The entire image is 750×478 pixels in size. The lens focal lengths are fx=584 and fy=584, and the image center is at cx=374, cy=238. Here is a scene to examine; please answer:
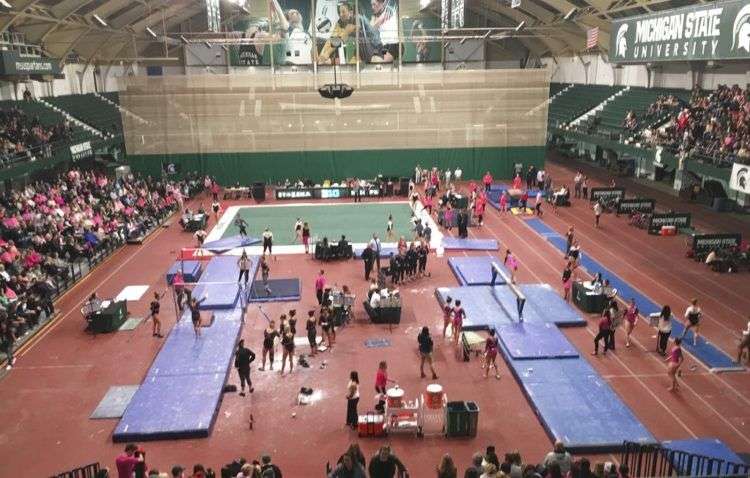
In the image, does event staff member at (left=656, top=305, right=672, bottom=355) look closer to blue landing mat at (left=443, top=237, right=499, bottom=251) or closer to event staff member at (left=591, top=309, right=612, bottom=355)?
event staff member at (left=591, top=309, right=612, bottom=355)

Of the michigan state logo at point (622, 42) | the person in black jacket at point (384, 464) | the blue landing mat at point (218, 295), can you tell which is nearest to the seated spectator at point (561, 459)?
the person in black jacket at point (384, 464)

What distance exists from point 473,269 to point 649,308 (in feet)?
19.9

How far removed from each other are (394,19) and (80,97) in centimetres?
2540

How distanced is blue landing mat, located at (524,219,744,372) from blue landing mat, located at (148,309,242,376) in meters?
12.2

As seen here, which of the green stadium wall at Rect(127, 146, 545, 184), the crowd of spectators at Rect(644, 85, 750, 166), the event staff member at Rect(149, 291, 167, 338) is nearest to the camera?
the event staff member at Rect(149, 291, 167, 338)

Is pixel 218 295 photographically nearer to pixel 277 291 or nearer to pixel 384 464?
pixel 277 291

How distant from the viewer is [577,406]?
40.8ft

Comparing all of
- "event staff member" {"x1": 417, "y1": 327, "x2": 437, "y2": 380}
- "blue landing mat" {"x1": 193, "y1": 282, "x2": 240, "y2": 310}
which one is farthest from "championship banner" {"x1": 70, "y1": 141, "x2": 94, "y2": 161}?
"event staff member" {"x1": 417, "y1": 327, "x2": 437, "y2": 380}

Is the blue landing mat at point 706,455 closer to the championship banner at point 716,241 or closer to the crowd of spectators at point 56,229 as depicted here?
the championship banner at point 716,241

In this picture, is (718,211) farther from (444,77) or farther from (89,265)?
(89,265)

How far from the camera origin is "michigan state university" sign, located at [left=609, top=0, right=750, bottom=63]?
717 inches

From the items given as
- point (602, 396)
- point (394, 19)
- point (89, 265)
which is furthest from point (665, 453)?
point (394, 19)

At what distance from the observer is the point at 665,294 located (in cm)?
1944

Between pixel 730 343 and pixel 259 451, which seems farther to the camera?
pixel 730 343
